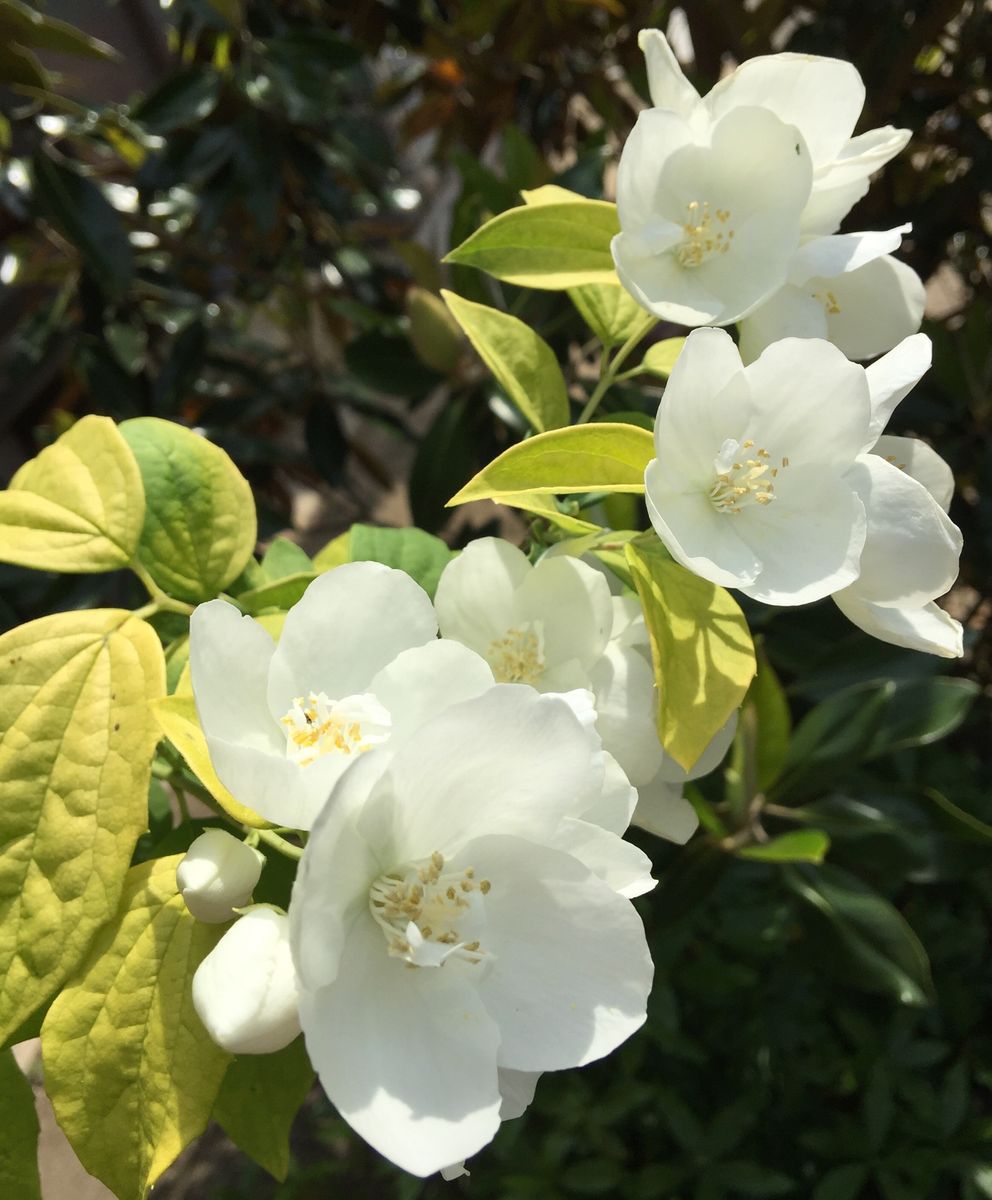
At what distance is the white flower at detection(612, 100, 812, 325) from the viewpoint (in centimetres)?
58

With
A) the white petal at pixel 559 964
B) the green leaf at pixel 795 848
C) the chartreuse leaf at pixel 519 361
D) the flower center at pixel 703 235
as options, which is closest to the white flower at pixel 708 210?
the flower center at pixel 703 235

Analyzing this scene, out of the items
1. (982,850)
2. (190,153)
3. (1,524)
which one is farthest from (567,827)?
(190,153)

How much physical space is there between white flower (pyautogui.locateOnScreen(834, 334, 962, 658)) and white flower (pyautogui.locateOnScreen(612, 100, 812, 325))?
0.34ft

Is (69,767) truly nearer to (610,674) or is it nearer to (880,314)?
(610,674)

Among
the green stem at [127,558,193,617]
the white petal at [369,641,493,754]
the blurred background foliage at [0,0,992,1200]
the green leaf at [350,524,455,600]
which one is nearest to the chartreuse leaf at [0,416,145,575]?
the green stem at [127,558,193,617]

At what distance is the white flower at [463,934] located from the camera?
0.40m

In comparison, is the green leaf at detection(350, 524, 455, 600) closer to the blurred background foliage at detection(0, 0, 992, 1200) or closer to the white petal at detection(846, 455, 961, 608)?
the white petal at detection(846, 455, 961, 608)

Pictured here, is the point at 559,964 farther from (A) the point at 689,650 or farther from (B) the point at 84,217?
(B) the point at 84,217

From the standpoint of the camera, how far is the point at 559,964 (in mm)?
444

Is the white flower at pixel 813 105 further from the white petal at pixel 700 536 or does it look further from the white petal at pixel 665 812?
the white petal at pixel 665 812

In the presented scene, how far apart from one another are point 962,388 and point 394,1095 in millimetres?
1329

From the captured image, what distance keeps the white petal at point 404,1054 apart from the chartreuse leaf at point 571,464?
24 centimetres

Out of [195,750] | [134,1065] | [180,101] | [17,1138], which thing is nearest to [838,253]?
[195,750]

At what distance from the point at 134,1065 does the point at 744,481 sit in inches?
18.0
